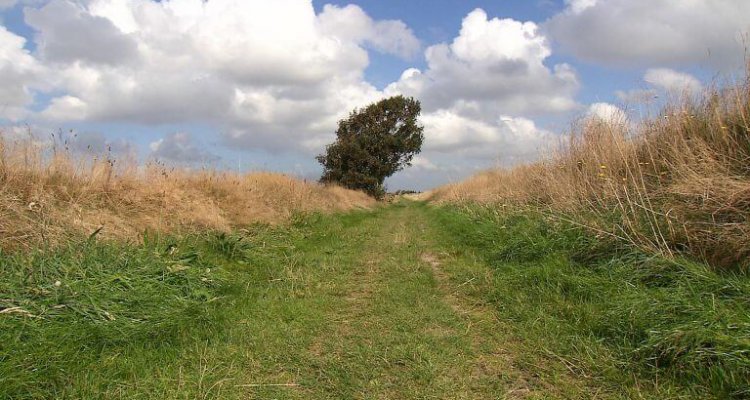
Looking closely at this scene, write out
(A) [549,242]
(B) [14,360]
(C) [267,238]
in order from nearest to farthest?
(B) [14,360], (A) [549,242], (C) [267,238]

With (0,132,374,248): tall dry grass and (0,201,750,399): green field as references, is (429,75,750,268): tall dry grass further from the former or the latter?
(0,132,374,248): tall dry grass

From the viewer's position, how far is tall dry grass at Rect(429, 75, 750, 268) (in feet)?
13.9

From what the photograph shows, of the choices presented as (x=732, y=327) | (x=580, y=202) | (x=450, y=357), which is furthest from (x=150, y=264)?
(x=580, y=202)

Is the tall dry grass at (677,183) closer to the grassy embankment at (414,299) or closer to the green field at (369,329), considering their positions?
the grassy embankment at (414,299)

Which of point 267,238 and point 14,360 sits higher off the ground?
point 267,238

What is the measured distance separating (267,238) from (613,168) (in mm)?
5919

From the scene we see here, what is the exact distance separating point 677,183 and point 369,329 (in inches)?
151

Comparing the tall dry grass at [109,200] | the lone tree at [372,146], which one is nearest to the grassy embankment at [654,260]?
the tall dry grass at [109,200]

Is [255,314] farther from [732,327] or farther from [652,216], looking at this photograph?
[652,216]

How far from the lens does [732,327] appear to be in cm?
297

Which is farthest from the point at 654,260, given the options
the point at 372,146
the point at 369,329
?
the point at 372,146

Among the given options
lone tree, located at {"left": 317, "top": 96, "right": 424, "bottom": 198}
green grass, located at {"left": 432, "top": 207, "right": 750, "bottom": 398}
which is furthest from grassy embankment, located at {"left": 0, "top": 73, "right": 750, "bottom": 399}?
lone tree, located at {"left": 317, "top": 96, "right": 424, "bottom": 198}

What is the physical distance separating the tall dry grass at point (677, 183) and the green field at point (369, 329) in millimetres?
328

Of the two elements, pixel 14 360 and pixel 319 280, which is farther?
pixel 319 280
